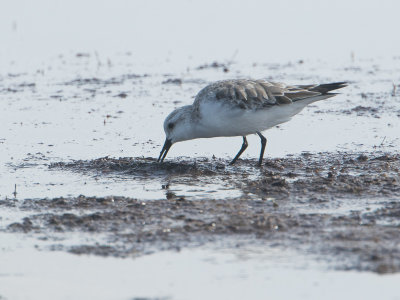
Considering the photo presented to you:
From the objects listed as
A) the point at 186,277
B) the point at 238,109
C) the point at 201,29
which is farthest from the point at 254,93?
the point at 201,29

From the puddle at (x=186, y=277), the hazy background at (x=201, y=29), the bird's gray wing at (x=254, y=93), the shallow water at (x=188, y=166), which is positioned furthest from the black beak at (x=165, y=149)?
the hazy background at (x=201, y=29)

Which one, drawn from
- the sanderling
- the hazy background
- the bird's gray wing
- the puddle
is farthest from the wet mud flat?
the hazy background

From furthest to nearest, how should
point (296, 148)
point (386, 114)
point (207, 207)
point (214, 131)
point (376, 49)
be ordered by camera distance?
1. point (376, 49)
2. point (386, 114)
3. point (296, 148)
4. point (214, 131)
5. point (207, 207)

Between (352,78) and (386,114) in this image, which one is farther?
(352,78)

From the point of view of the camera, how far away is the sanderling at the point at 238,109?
9500mm

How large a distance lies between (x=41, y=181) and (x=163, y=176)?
1339 mm

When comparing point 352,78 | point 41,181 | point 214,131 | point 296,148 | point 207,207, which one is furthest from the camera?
point 352,78

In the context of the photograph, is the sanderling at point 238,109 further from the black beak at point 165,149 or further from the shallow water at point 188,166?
the shallow water at point 188,166

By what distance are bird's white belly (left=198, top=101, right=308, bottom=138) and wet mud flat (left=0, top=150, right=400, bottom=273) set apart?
435mm

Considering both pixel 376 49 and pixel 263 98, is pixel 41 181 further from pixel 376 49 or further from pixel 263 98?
pixel 376 49

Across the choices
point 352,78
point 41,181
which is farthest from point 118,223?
point 352,78

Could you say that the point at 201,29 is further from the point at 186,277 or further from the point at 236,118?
the point at 186,277

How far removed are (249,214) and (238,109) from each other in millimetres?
2291

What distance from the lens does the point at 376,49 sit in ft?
55.8
